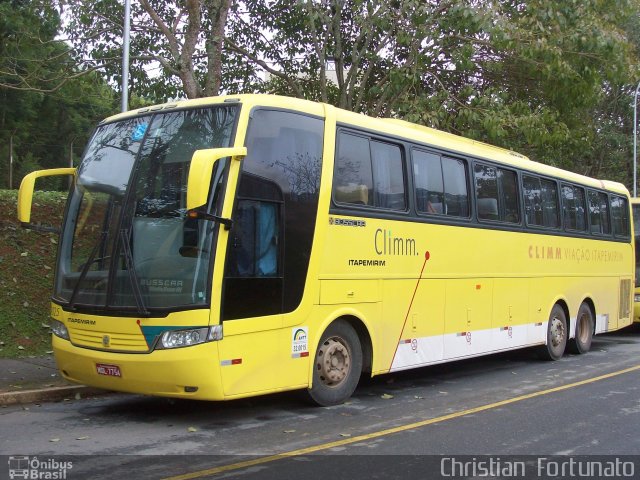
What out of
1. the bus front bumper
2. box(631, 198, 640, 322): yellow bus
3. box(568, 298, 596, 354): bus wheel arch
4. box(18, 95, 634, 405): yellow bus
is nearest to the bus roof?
box(18, 95, 634, 405): yellow bus

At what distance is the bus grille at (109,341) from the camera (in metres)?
6.73

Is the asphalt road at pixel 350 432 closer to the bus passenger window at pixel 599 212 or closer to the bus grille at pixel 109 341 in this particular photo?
the bus grille at pixel 109 341

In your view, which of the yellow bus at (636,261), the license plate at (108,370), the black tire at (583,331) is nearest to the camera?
the license plate at (108,370)

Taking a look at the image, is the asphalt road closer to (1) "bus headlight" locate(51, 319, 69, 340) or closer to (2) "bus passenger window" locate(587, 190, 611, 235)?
(1) "bus headlight" locate(51, 319, 69, 340)

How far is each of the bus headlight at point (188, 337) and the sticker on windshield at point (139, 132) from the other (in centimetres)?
226

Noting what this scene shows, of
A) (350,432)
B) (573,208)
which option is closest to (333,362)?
(350,432)

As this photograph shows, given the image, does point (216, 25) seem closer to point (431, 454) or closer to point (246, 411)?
point (246, 411)

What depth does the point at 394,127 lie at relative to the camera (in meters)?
9.12

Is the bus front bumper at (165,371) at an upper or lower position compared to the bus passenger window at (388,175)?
lower

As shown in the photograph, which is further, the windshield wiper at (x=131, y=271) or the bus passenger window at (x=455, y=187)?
the bus passenger window at (x=455, y=187)

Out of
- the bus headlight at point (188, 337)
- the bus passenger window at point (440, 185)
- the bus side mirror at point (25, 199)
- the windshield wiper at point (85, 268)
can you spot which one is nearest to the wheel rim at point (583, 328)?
the bus passenger window at point (440, 185)

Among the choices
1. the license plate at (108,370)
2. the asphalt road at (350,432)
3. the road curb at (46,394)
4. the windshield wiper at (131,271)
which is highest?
the windshield wiper at (131,271)

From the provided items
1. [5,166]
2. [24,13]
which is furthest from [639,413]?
[5,166]

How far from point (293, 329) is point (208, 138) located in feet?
7.28
